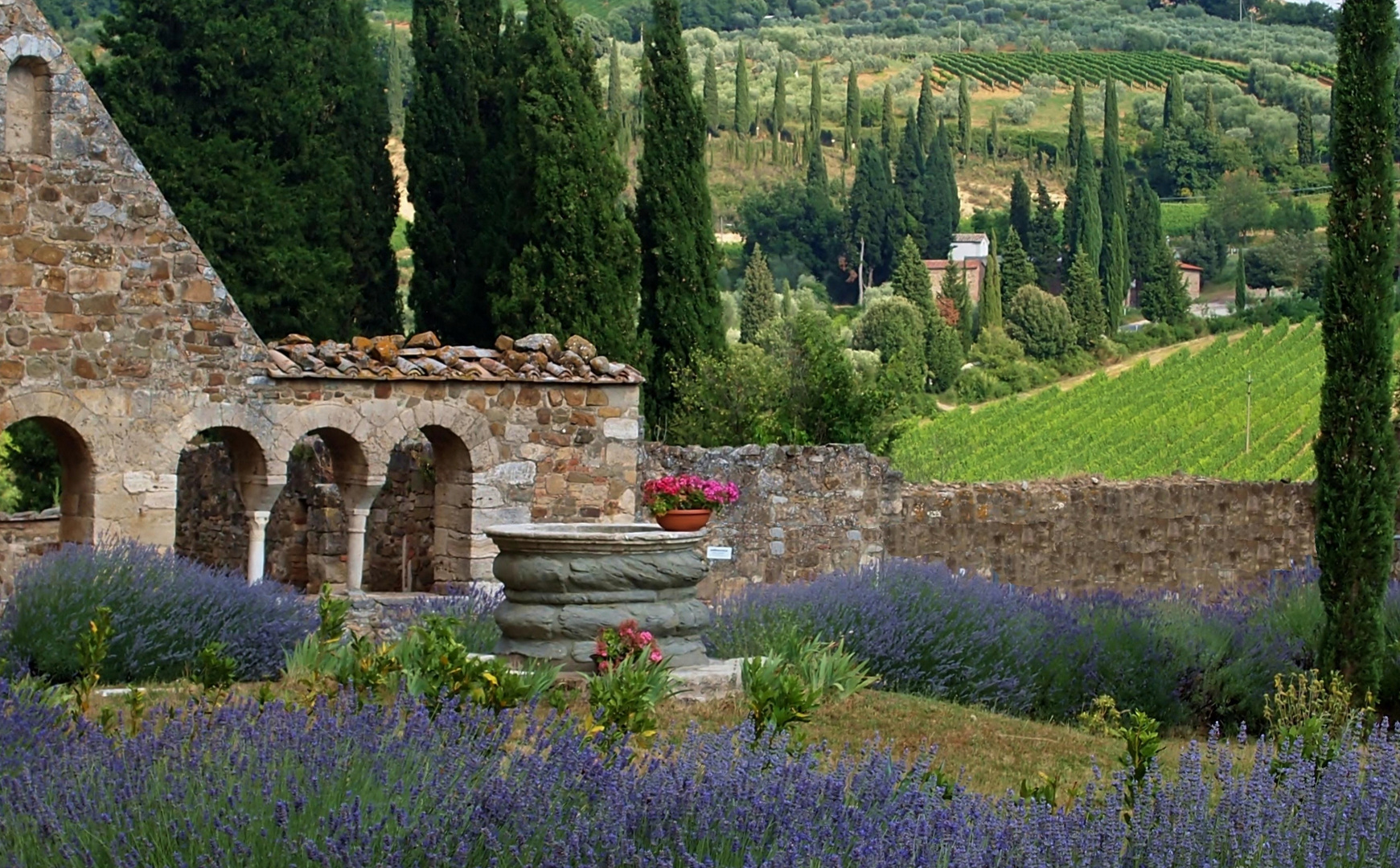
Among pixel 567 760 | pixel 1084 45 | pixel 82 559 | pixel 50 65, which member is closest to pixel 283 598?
pixel 82 559

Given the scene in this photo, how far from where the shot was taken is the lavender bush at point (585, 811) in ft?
16.1

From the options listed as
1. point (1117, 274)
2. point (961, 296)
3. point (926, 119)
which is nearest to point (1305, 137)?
point (926, 119)

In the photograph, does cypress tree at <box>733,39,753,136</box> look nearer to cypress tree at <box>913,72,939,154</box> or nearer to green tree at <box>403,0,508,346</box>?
cypress tree at <box>913,72,939,154</box>

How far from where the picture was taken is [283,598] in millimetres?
12398

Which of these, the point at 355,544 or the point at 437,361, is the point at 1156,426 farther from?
the point at 355,544

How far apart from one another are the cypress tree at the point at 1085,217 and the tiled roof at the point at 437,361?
59746 millimetres

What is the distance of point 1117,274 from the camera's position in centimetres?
7350

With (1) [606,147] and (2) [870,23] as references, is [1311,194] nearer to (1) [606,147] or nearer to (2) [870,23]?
(2) [870,23]

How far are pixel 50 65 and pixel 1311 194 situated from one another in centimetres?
9910

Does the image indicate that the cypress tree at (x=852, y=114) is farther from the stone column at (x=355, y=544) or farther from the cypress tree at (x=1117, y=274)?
the stone column at (x=355, y=544)

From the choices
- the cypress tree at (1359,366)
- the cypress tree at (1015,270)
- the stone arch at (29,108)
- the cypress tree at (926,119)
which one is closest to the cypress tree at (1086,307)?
the cypress tree at (1015,270)

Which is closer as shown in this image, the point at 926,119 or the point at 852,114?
the point at 926,119

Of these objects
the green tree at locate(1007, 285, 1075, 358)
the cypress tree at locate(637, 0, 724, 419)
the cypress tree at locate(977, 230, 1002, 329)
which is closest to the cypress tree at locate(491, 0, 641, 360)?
the cypress tree at locate(637, 0, 724, 419)

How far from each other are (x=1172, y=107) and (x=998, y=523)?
332ft
